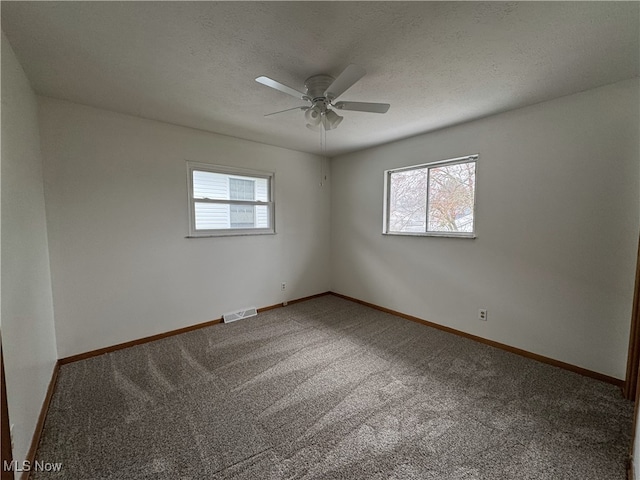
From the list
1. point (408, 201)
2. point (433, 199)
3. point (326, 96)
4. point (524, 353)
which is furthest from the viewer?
point (408, 201)

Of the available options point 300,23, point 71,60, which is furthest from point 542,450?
point 71,60

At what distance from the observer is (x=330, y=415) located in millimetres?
1831

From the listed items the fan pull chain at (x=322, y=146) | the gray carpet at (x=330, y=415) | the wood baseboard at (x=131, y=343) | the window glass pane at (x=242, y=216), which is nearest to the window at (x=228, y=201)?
the window glass pane at (x=242, y=216)

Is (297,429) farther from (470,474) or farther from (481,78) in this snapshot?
(481,78)

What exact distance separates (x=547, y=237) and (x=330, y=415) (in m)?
2.50

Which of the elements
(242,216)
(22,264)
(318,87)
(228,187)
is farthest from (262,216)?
(22,264)

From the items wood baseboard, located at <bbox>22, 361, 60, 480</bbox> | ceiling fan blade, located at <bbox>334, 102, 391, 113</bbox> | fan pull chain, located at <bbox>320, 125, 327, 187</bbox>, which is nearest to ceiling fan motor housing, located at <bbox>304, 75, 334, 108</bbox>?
ceiling fan blade, located at <bbox>334, 102, 391, 113</bbox>

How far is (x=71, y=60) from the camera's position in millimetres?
1796

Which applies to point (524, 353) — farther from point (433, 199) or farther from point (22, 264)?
point (22, 264)

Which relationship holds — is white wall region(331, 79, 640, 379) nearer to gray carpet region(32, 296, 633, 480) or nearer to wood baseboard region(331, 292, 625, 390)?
wood baseboard region(331, 292, 625, 390)

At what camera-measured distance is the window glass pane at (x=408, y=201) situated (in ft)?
11.6

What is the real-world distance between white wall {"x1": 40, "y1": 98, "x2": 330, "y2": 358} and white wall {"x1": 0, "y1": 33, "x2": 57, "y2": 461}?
231 millimetres

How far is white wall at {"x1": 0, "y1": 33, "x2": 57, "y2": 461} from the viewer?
4.58 ft

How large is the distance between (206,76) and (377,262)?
3.11m
